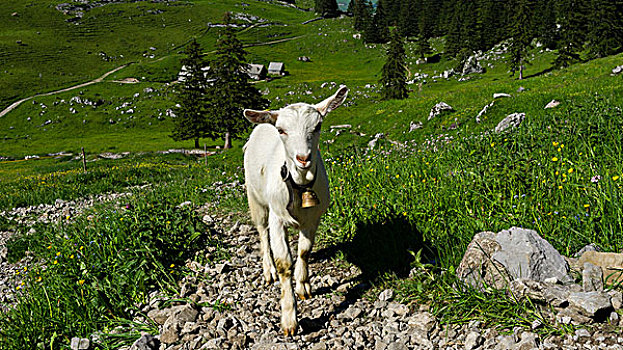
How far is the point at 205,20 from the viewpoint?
155m

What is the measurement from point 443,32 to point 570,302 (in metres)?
135

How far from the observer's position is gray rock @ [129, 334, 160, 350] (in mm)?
4723

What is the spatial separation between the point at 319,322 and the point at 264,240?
6.64 ft

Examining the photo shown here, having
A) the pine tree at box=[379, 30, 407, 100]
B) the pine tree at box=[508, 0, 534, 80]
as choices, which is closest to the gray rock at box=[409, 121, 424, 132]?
the pine tree at box=[379, 30, 407, 100]

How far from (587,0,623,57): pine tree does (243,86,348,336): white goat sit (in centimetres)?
7422


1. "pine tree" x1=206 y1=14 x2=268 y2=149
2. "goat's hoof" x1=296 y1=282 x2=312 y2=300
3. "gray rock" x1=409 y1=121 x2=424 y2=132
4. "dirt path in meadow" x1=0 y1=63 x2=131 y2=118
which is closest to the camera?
"goat's hoof" x1=296 y1=282 x2=312 y2=300

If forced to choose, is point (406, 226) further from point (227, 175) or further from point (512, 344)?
point (227, 175)

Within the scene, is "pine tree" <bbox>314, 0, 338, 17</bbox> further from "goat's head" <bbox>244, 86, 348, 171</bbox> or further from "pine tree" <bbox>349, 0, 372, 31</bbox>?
"goat's head" <bbox>244, 86, 348, 171</bbox>

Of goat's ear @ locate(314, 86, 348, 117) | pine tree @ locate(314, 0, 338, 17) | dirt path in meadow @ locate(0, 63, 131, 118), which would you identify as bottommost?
dirt path in meadow @ locate(0, 63, 131, 118)

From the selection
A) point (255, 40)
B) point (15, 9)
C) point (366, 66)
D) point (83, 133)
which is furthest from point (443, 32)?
point (15, 9)

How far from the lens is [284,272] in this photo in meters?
5.07

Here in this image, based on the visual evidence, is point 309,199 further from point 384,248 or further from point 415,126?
point 415,126

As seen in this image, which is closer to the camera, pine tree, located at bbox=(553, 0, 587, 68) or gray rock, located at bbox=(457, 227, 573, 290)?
gray rock, located at bbox=(457, 227, 573, 290)

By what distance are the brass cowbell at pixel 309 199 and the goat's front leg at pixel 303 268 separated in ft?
2.62
